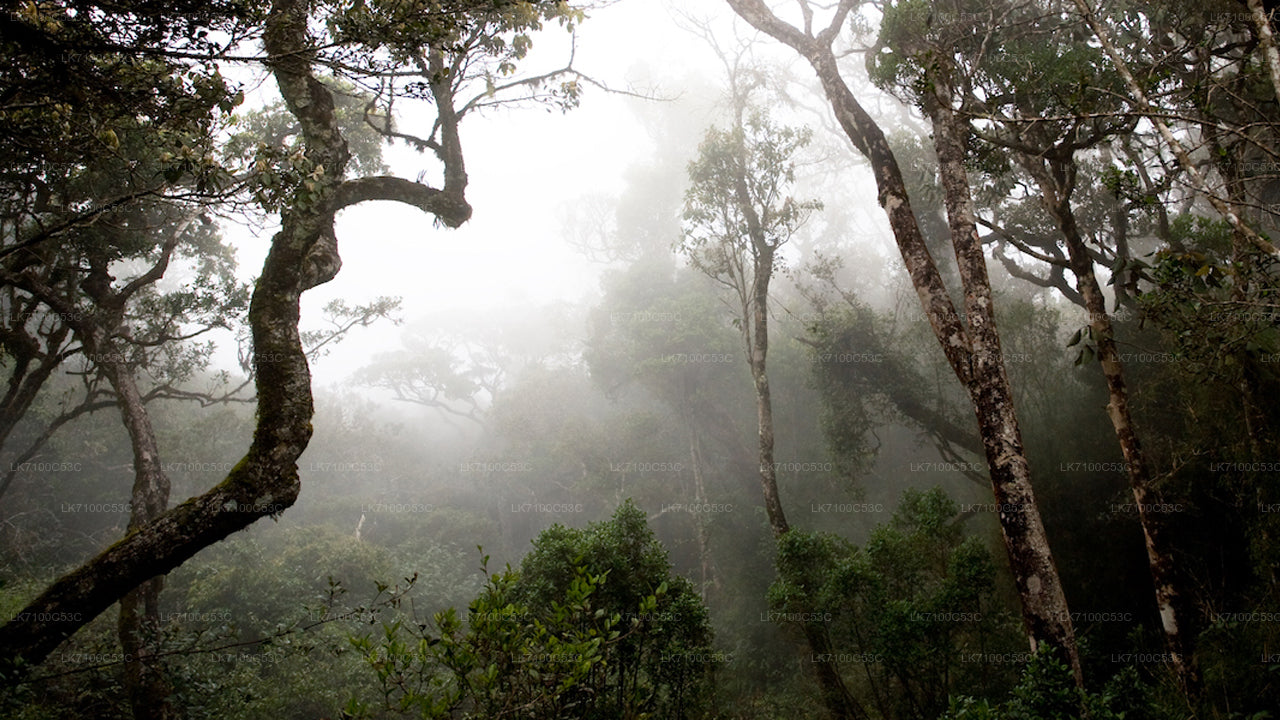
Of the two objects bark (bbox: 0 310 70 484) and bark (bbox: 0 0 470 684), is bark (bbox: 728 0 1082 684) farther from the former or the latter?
bark (bbox: 0 310 70 484)

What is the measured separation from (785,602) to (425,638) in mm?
4943

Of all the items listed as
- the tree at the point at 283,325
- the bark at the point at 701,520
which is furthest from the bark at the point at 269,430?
the bark at the point at 701,520

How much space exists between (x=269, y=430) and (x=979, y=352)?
5477mm

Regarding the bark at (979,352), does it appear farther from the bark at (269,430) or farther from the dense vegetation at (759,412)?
the bark at (269,430)

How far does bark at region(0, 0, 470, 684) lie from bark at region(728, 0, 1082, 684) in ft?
16.4

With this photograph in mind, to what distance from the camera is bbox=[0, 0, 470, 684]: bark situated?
3.00 meters

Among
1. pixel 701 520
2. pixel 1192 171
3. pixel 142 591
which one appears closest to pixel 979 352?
pixel 1192 171

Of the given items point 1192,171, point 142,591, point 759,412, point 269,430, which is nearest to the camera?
point 1192,171

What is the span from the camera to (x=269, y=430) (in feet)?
12.2

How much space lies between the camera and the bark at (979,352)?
4.09 metres

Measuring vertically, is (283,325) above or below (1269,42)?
below

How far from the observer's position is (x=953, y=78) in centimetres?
604

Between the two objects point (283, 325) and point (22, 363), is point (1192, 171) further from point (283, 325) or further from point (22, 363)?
point (22, 363)

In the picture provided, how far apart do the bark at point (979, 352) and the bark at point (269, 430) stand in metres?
5.00
